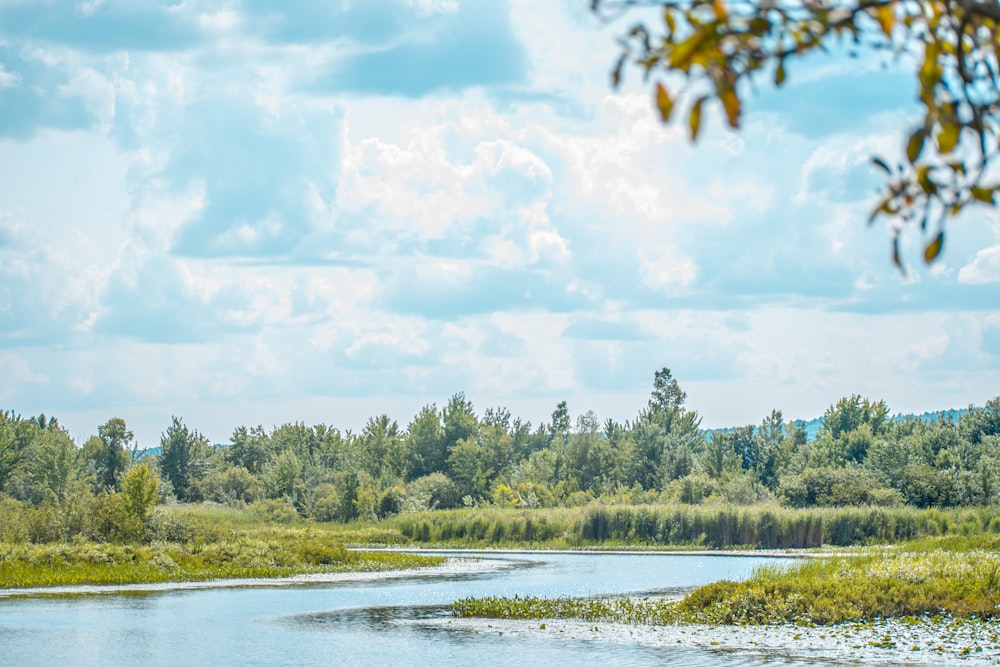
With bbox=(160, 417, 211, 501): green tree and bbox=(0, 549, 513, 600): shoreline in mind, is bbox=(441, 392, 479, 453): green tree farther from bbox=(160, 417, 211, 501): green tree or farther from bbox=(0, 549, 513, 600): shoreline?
bbox=(0, 549, 513, 600): shoreline

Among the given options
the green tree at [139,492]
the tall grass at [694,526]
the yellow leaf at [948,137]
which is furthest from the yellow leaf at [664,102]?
the tall grass at [694,526]

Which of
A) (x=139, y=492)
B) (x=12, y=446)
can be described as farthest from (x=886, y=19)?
(x=12, y=446)

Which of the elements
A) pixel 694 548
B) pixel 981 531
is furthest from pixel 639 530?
pixel 981 531

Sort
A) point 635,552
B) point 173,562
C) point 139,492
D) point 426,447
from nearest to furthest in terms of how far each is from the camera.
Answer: point 173,562
point 139,492
point 635,552
point 426,447

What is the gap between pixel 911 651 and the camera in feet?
70.4

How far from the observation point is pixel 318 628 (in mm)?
27344

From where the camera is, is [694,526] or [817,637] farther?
[694,526]

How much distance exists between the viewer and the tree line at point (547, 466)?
205ft

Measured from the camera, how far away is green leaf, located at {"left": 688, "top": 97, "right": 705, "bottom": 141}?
4.79 metres

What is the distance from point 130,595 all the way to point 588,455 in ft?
188

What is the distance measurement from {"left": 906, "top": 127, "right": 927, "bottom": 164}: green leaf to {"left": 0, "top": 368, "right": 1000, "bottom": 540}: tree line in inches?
1926

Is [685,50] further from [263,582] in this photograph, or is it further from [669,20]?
[263,582]

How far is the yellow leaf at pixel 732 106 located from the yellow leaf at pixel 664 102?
201 mm

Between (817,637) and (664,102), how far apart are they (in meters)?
20.9
